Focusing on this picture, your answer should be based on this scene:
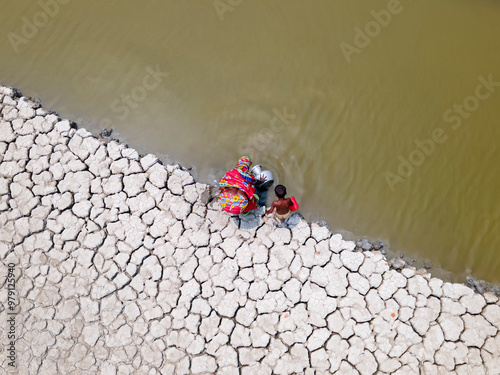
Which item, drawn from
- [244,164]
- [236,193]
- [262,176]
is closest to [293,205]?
[262,176]

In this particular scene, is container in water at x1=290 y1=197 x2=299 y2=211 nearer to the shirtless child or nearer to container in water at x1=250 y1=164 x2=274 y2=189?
the shirtless child

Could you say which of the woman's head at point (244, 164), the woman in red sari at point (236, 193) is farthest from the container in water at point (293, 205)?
the woman's head at point (244, 164)

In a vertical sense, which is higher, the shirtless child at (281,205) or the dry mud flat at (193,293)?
the shirtless child at (281,205)

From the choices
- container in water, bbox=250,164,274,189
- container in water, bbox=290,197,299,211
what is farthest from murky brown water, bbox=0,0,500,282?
container in water, bbox=290,197,299,211

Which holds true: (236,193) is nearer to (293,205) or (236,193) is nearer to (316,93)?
(293,205)

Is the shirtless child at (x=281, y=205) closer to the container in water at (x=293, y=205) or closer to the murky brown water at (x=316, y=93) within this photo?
the container in water at (x=293, y=205)

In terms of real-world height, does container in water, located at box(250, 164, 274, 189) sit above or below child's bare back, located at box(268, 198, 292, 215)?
above
